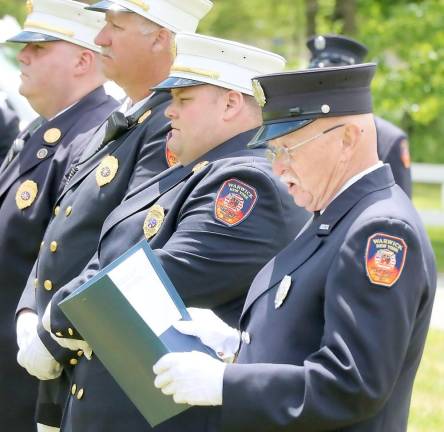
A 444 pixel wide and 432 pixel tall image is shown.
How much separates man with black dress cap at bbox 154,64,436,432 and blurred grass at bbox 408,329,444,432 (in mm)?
3421

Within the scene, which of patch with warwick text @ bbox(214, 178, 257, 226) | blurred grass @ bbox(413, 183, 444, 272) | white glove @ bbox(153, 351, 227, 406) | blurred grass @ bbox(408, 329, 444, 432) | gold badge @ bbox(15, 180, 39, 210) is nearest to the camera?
white glove @ bbox(153, 351, 227, 406)

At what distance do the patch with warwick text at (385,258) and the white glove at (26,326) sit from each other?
6.33 ft

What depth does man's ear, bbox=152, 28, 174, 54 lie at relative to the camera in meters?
4.56

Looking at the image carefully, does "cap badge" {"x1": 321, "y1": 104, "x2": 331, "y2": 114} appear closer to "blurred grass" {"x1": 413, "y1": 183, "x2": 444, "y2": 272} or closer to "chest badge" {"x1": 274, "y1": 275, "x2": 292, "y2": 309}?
"chest badge" {"x1": 274, "y1": 275, "x2": 292, "y2": 309}

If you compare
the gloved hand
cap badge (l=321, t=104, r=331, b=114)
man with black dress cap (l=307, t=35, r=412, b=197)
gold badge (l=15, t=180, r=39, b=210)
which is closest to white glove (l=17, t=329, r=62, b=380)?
the gloved hand

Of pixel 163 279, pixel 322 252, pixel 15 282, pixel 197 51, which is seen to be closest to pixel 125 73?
pixel 197 51

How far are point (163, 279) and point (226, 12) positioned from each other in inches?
1233

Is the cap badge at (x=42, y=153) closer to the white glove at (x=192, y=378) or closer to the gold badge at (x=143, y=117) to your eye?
the gold badge at (x=143, y=117)

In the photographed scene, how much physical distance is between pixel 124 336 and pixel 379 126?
5.50 m

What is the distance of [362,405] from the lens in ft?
8.99

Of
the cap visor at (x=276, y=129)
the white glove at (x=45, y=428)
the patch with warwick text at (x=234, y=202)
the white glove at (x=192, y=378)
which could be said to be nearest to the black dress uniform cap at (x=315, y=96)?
the cap visor at (x=276, y=129)

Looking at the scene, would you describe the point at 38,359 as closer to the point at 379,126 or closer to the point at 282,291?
the point at 282,291

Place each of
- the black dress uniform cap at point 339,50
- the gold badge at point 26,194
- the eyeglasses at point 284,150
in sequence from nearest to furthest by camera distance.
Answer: the eyeglasses at point 284,150 < the gold badge at point 26,194 < the black dress uniform cap at point 339,50

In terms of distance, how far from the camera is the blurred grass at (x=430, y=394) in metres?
6.38
